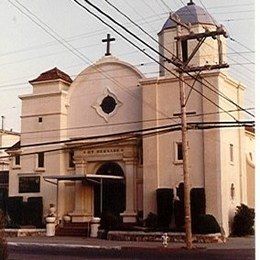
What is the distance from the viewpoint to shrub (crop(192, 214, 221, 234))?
738cm

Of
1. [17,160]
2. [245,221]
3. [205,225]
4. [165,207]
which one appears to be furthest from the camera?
[17,160]

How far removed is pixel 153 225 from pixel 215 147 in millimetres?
1481

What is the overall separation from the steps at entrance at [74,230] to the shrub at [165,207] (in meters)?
Answer: 1.31

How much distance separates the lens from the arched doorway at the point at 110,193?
10078mm

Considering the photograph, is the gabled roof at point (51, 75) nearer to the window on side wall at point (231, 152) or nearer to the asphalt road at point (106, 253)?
the asphalt road at point (106, 253)

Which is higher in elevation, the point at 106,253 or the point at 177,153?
the point at 177,153

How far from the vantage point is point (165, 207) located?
29.1 feet

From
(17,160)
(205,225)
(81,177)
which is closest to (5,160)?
(17,160)

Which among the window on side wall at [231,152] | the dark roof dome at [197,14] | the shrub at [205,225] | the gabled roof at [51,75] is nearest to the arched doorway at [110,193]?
the gabled roof at [51,75]

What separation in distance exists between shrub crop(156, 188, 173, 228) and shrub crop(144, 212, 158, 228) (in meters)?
0.08

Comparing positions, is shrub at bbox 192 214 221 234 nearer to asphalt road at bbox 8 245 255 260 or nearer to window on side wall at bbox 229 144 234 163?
asphalt road at bbox 8 245 255 260

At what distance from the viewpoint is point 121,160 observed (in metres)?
10.4

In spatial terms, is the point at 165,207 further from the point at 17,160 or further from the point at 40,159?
the point at 17,160

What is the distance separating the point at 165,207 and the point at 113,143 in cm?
200
